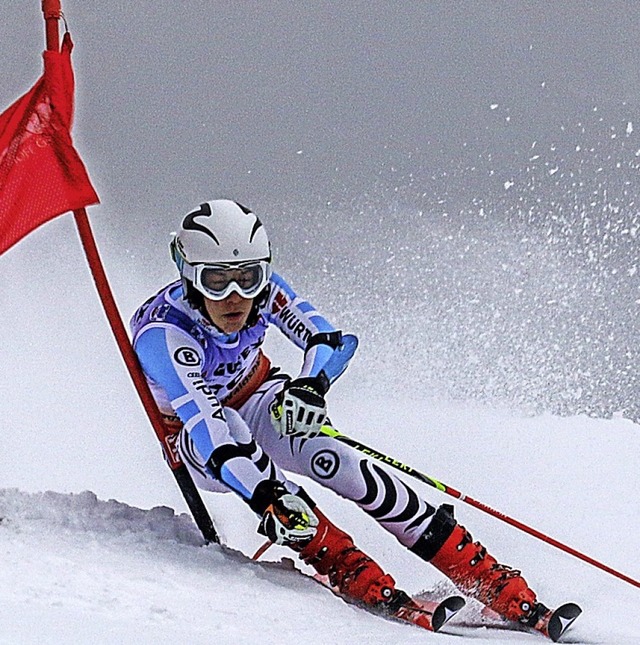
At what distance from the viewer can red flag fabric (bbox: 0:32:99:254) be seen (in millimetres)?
2490

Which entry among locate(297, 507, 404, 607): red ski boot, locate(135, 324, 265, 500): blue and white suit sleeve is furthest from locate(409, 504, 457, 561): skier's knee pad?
locate(135, 324, 265, 500): blue and white suit sleeve

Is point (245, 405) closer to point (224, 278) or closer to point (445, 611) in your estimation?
point (224, 278)

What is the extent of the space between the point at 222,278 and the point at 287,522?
56 cm

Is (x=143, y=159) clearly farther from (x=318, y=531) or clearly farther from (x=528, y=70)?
(x=318, y=531)

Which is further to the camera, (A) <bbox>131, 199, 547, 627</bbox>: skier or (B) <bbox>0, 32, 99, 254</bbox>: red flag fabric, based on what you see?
(B) <bbox>0, 32, 99, 254</bbox>: red flag fabric

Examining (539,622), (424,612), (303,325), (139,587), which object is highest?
(303,325)

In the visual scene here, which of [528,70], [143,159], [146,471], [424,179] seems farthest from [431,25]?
[146,471]

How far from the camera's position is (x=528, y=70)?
6.48 metres

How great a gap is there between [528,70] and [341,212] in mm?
1630

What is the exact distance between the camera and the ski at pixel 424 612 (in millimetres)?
1987

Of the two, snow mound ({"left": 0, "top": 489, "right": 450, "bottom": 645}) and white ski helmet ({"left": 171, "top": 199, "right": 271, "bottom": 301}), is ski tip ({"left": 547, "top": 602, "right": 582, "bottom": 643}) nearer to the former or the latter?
snow mound ({"left": 0, "top": 489, "right": 450, "bottom": 645})

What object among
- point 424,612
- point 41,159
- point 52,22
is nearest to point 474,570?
point 424,612

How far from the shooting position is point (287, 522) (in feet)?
6.80

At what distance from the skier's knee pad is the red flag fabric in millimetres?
1147
